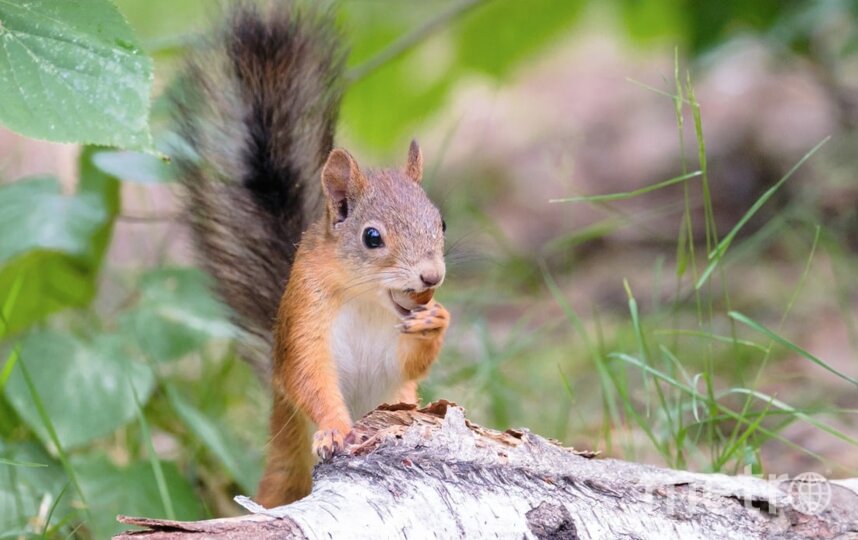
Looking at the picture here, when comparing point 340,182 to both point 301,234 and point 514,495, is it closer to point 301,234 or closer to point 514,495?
point 301,234

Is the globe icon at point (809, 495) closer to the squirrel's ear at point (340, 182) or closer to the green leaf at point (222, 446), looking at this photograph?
the squirrel's ear at point (340, 182)

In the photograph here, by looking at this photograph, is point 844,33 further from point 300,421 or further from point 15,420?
point 15,420

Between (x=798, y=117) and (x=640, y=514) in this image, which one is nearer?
(x=640, y=514)

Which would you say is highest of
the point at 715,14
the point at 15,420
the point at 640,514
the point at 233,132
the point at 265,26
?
the point at 715,14

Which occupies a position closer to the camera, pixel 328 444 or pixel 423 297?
pixel 328 444

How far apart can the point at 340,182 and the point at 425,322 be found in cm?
26

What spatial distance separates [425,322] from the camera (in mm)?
1539

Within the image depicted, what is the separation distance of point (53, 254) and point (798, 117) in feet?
9.73

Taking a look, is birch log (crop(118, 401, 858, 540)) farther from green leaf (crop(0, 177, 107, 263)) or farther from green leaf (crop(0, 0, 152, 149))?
green leaf (crop(0, 177, 107, 263))

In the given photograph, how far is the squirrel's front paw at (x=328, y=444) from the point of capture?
1.36m


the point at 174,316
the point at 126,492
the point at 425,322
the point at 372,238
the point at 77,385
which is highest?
A: the point at 372,238

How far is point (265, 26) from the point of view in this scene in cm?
187

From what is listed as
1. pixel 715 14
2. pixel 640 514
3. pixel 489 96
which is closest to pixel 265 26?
pixel 640 514

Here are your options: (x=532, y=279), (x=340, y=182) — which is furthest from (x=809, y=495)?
(x=532, y=279)
